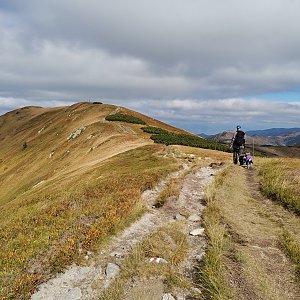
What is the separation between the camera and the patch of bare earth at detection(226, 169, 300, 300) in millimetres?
9523

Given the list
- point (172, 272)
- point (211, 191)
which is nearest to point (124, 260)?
point (172, 272)

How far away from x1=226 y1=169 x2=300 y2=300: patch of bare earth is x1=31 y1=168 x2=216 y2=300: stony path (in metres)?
1.47

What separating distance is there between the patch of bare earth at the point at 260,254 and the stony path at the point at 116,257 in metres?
1.47

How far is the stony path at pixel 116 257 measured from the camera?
1022 centimetres

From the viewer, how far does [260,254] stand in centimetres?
1188

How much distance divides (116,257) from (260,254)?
16.6 ft

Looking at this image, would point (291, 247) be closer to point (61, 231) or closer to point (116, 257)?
point (116, 257)

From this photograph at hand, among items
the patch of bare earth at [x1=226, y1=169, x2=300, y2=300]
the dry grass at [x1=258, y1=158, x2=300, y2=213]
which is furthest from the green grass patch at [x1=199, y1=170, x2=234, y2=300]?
the dry grass at [x1=258, y1=158, x2=300, y2=213]

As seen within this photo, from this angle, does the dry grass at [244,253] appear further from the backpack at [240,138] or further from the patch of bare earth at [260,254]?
the backpack at [240,138]

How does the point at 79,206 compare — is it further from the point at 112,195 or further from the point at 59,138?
the point at 59,138

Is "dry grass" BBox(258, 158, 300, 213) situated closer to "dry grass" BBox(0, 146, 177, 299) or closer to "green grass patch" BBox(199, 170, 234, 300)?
"green grass patch" BBox(199, 170, 234, 300)

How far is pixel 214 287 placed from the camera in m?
Answer: 9.44

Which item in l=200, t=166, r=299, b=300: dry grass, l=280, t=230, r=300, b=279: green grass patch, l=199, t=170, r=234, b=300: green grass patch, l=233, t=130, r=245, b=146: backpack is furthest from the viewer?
l=233, t=130, r=245, b=146: backpack

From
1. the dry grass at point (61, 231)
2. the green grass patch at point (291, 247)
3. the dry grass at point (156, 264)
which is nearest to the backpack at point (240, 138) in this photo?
the dry grass at point (61, 231)
